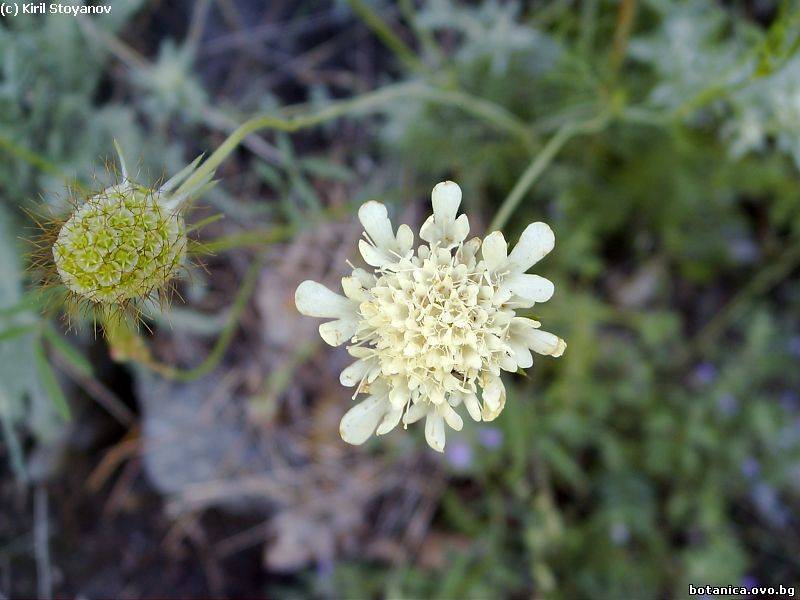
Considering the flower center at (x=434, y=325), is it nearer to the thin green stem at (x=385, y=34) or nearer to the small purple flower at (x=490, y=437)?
the thin green stem at (x=385, y=34)

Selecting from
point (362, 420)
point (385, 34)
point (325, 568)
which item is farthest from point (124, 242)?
point (325, 568)

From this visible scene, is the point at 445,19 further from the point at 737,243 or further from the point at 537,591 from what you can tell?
the point at 537,591

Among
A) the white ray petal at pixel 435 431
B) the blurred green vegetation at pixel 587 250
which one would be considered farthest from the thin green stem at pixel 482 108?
the white ray petal at pixel 435 431

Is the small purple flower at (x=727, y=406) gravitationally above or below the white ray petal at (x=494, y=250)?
below

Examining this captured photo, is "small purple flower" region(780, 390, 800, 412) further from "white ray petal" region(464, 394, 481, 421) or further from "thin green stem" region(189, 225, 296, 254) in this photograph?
"thin green stem" region(189, 225, 296, 254)

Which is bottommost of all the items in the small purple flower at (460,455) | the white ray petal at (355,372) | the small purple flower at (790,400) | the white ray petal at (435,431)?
the small purple flower at (790,400)

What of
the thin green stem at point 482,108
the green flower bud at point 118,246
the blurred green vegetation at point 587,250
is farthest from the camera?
the blurred green vegetation at point 587,250

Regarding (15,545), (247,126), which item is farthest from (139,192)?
(15,545)
